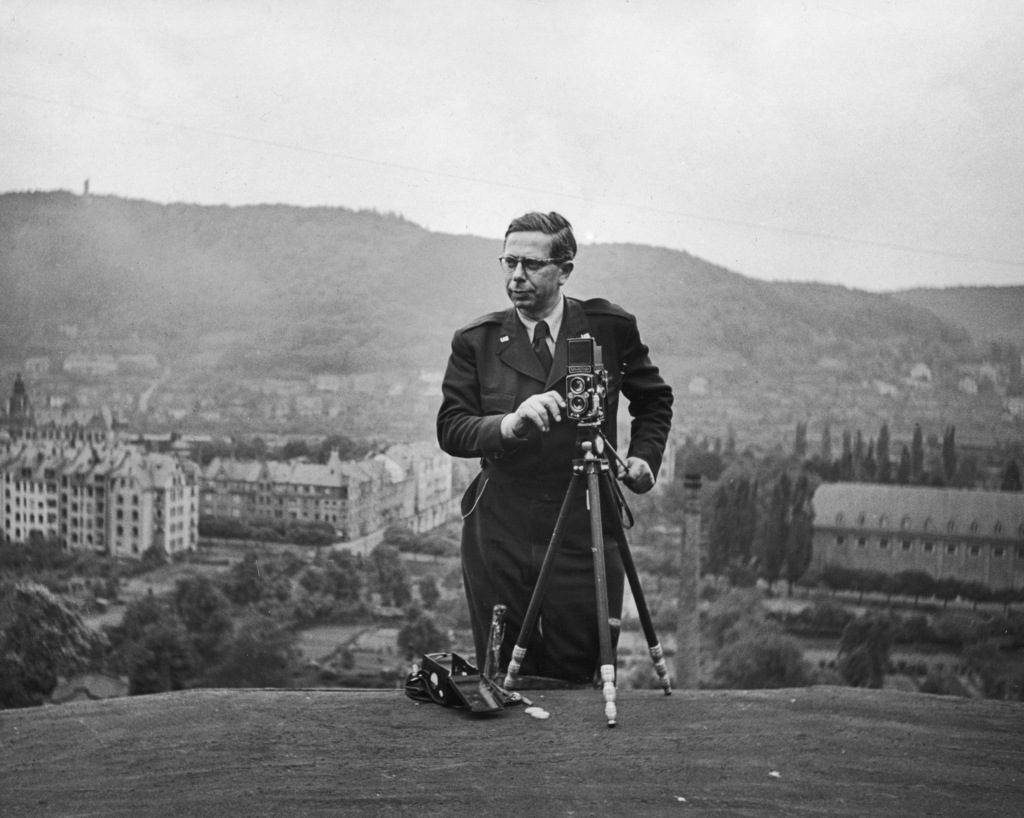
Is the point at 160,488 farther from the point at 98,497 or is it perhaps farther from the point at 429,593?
the point at 429,593

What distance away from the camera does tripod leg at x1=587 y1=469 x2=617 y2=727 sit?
2549 millimetres

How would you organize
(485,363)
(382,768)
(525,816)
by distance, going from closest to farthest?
1. (525,816)
2. (382,768)
3. (485,363)

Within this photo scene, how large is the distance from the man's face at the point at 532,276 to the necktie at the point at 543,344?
0.18ft

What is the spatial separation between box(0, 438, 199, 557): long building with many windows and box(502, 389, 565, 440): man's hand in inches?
219

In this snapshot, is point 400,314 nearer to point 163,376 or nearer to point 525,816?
point 163,376

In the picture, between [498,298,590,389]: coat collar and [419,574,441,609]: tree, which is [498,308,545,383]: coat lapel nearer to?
[498,298,590,389]: coat collar

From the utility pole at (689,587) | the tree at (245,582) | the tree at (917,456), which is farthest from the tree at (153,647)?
the tree at (917,456)

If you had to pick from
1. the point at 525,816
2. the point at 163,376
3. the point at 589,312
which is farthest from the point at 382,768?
the point at 163,376

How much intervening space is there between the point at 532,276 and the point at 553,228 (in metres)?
0.16

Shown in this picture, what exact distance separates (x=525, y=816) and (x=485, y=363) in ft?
4.45

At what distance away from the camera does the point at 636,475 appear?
9.03ft

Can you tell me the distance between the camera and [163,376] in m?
7.54

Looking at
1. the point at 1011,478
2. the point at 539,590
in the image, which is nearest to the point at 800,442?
the point at 1011,478

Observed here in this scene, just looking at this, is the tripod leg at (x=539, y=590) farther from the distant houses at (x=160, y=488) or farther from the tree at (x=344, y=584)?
the tree at (x=344, y=584)
